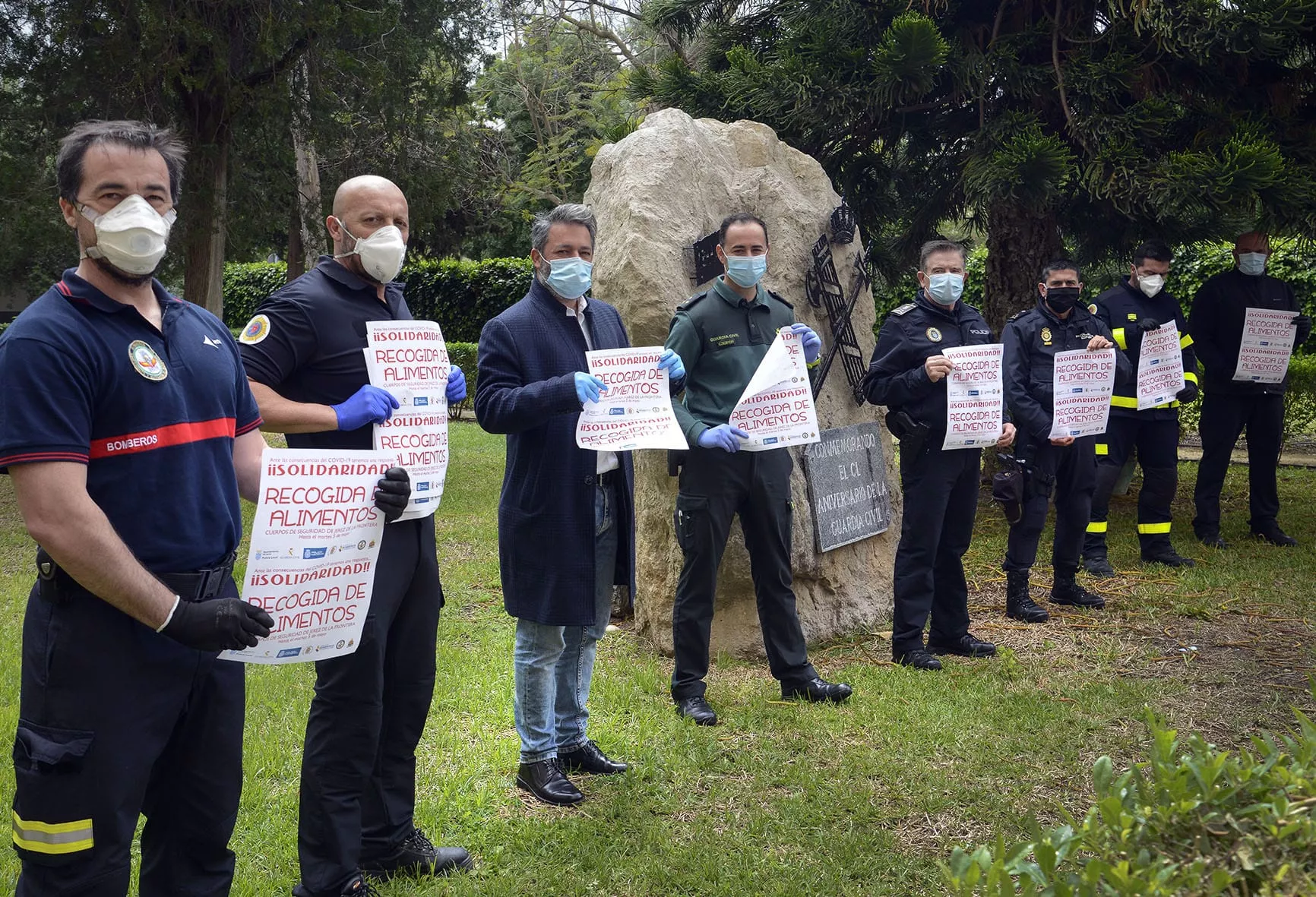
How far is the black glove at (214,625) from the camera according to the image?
248 cm

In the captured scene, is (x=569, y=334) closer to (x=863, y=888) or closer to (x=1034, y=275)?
(x=863, y=888)

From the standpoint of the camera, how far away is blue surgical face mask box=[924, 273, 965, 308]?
19.0 ft

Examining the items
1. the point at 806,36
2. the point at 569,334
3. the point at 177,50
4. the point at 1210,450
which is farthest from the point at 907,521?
the point at 177,50

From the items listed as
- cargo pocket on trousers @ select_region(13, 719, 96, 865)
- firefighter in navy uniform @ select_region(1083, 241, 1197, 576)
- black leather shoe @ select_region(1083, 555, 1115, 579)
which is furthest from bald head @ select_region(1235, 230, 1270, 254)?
cargo pocket on trousers @ select_region(13, 719, 96, 865)

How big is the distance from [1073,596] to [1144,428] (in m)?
1.88

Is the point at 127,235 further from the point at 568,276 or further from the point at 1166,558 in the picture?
the point at 1166,558

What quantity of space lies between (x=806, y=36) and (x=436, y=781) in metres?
6.86

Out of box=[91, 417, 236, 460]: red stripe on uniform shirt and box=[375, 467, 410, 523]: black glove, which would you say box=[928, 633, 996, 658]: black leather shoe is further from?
box=[91, 417, 236, 460]: red stripe on uniform shirt

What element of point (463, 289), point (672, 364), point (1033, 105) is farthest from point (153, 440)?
point (463, 289)

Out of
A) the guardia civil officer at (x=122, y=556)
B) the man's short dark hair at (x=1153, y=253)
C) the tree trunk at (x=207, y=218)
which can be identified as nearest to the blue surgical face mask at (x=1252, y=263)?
the man's short dark hair at (x=1153, y=253)

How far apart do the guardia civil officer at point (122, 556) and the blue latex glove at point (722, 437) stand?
246 cm

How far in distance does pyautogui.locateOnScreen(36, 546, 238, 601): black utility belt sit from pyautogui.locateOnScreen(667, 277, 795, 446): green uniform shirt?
273 centimetres

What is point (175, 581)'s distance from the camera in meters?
2.57

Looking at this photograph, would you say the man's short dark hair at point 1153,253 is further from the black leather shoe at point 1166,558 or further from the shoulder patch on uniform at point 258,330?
the shoulder patch on uniform at point 258,330
